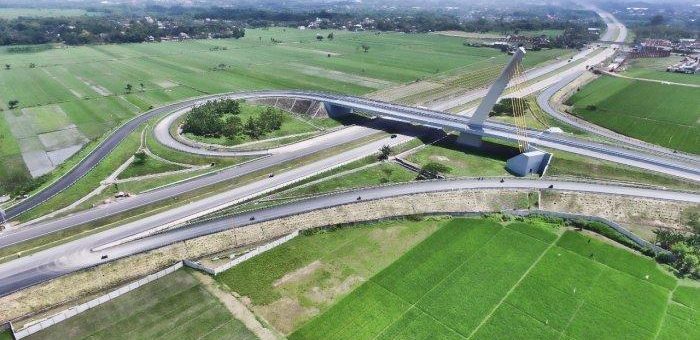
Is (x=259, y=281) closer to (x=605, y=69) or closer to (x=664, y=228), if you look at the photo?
(x=664, y=228)

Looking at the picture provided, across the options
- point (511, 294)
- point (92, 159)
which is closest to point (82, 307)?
point (92, 159)

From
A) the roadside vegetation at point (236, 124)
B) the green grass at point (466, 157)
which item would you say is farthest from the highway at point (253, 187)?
the roadside vegetation at point (236, 124)

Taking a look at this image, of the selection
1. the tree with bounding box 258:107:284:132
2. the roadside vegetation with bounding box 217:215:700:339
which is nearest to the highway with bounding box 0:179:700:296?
the roadside vegetation with bounding box 217:215:700:339

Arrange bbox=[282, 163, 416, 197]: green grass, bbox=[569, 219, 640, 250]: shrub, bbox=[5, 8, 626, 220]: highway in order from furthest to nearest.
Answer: bbox=[282, 163, 416, 197]: green grass < bbox=[5, 8, 626, 220]: highway < bbox=[569, 219, 640, 250]: shrub

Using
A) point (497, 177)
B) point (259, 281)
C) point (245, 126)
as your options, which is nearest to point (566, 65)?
point (497, 177)

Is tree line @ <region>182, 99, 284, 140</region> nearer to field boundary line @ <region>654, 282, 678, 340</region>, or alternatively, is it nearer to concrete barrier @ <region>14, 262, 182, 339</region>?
concrete barrier @ <region>14, 262, 182, 339</region>

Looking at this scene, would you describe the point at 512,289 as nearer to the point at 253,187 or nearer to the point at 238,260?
the point at 238,260

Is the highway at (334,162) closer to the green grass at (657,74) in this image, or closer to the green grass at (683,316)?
the green grass at (683,316)
